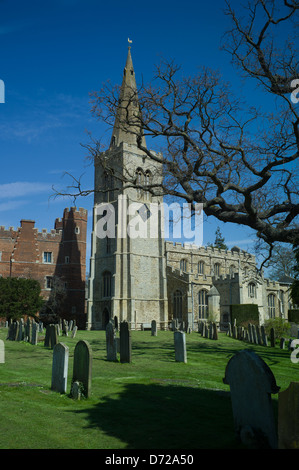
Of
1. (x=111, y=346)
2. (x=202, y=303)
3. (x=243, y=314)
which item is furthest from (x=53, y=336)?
(x=202, y=303)

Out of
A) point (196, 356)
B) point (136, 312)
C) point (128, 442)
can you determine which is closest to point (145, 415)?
point (128, 442)

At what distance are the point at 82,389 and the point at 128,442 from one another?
102 inches

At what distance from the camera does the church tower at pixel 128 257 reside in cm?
3619

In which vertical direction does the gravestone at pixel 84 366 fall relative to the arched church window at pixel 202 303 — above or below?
below

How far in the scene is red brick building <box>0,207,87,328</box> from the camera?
4099 cm

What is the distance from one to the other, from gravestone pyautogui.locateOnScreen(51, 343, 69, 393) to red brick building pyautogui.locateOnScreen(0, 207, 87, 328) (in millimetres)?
33159

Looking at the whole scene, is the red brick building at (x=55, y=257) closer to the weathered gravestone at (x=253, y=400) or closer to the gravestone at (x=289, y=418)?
the weathered gravestone at (x=253, y=400)

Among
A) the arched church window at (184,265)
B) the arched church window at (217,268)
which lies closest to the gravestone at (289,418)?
the arched church window at (184,265)

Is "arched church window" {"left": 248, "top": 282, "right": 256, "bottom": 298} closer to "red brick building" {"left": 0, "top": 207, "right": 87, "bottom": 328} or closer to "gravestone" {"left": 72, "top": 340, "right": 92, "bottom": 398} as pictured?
"red brick building" {"left": 0, "top": 207, "right": 87, "bottom": 328}

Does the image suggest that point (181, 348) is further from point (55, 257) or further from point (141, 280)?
point (55, 257)

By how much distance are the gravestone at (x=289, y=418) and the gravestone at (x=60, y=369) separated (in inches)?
182

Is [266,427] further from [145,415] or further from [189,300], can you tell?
[189,300]

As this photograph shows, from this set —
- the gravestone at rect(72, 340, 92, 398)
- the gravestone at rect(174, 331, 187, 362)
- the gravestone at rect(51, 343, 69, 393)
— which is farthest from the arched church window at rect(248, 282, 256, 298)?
the gravestone at rect(72, 340, 92, 398)

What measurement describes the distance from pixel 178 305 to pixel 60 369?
3062 cm
